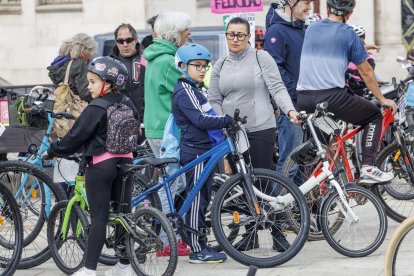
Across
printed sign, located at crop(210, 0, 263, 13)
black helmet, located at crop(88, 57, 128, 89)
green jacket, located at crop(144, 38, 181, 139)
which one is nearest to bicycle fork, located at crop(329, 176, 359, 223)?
green jacket, located at crop(144, 38, 181, 139)

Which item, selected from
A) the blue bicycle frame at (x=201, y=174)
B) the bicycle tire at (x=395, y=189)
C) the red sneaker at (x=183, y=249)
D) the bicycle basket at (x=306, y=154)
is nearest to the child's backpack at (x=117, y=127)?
the blue bicycle frame at (x=201, y=174)

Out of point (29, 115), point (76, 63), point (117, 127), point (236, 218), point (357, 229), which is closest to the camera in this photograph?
point (117, 127)

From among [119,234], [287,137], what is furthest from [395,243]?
[287,137]

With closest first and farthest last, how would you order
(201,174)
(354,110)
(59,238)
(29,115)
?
(59,238) < (201,174) < (354,110) < (29,115)

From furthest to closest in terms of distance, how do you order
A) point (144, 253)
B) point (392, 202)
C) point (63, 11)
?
1. point (63, 11)
2. point (392, 202)
3. point (144, 253)

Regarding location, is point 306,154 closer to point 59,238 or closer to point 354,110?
point 354,110

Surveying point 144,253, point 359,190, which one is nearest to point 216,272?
point 144,253

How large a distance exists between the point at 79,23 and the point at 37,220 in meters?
18.1

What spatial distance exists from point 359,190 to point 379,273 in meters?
0.98

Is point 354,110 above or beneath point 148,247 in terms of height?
above

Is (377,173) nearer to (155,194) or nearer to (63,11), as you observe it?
(155,194)

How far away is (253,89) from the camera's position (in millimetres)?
9922

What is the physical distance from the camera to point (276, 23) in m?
11.0

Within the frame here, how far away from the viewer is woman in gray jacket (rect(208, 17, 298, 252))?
32.4ft
